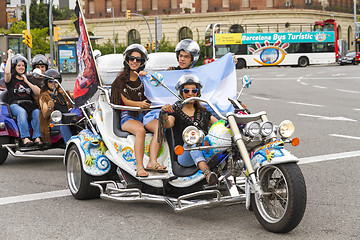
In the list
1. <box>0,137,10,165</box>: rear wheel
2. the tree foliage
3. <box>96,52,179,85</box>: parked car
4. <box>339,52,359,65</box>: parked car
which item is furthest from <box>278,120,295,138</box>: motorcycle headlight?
the tree foliage

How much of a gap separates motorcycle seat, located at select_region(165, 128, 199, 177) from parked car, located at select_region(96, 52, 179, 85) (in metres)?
1.74

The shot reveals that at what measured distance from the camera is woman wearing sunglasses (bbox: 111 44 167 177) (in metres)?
5.54

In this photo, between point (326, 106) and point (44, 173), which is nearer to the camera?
point (44, 173)

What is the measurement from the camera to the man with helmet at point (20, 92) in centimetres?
878

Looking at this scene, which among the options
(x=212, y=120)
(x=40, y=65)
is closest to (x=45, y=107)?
(x=40, y=65)

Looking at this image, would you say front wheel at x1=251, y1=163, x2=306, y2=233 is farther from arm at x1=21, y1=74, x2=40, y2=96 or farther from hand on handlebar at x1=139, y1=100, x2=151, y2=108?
arm at x1=21, y1=74, x2=40, y2=96

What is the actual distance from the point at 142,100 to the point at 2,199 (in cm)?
185

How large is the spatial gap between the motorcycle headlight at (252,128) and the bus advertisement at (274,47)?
172 ft

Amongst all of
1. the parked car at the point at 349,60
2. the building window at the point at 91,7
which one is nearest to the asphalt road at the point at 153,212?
the parked car at the point at 349,60

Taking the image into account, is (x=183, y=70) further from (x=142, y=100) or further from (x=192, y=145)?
(x=192, y=145)

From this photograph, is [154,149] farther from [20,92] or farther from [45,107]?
[20,92]

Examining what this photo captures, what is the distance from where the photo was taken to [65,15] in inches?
3740

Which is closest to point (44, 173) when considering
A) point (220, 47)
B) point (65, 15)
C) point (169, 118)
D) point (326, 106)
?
point (169, 118)

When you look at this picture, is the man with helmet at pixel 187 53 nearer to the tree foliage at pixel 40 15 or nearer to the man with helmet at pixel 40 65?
the man with helmet at pixel 40 65
